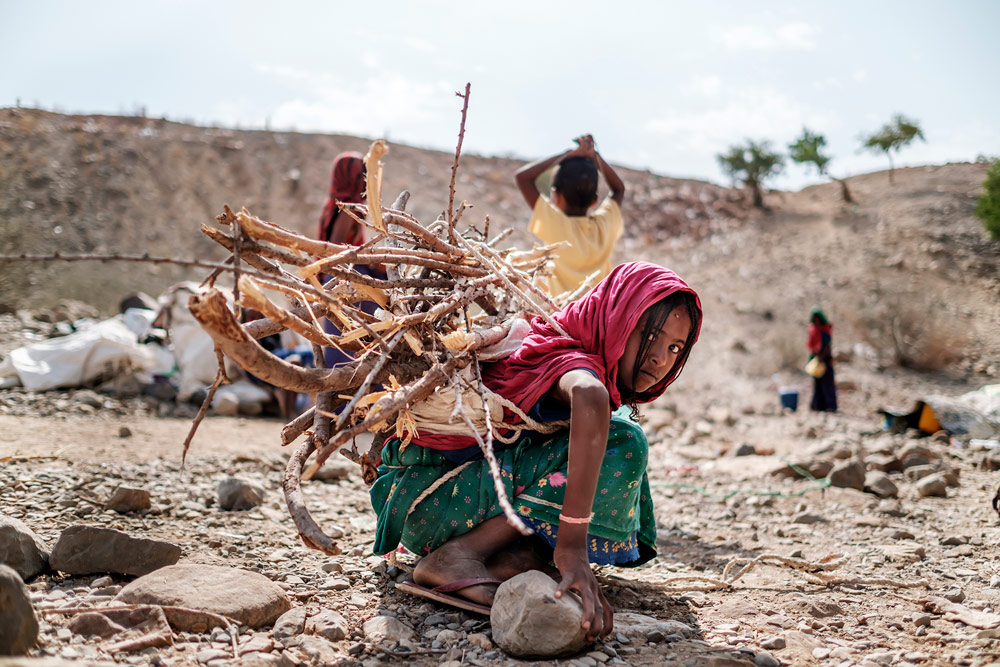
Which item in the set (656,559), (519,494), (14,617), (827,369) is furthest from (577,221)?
(827,369)

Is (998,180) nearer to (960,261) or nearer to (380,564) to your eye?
(960,261)

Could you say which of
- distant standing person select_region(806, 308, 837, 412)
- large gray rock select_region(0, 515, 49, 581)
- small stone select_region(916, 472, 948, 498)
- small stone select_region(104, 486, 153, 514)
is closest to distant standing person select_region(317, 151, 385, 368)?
small stone select_region(104, 486, 153, 514)

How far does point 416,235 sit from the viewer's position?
262 centimetres

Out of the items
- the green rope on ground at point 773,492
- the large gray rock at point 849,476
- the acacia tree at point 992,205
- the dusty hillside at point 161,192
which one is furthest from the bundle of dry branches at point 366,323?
the acacia tree at point 992,205

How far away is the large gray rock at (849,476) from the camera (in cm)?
432

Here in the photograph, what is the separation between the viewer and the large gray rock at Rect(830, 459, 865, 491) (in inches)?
170

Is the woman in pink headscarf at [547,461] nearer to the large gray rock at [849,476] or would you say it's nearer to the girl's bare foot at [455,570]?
the girl's bare foot at [455,570]

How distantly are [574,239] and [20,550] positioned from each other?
2958 millimetres

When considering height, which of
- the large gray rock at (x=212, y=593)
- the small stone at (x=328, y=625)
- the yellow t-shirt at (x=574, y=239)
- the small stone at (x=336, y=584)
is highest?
the yellow t-shirt at (x=574, y=239)

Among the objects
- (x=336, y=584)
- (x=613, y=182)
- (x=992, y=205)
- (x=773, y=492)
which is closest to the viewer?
(x=336, y=584)

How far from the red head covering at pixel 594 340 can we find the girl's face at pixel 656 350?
0.15 ft

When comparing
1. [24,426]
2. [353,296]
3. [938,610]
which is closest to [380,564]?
[353,296]

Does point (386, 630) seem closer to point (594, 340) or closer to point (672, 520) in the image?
point (594, 340)

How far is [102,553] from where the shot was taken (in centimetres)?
226
